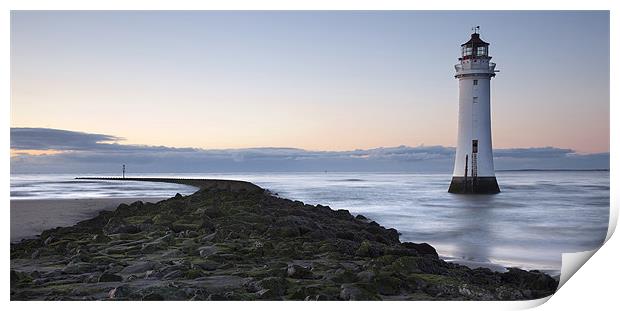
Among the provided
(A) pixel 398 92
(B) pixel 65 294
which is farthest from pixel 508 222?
(B) pixel 65 294

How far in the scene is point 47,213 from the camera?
20.5 ft

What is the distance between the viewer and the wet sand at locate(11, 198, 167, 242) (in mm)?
5227

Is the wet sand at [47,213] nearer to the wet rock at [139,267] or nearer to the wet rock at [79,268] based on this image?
the wet rock at [79,268]

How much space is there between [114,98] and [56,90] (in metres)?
0.52

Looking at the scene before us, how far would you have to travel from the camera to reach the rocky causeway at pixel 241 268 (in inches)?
129

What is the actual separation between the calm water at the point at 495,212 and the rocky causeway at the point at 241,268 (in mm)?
1078

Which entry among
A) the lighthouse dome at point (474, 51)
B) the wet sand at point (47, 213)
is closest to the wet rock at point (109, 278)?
the wet sand at point (47, 213)

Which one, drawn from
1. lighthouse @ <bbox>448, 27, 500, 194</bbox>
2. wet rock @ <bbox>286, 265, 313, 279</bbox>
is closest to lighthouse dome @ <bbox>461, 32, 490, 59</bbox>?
lighthouse @ <bbox>448, 27, 500, 194</bbox>

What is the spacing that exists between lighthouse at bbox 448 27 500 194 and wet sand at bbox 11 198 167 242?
15.4 feet

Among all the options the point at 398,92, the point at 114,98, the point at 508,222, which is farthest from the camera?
the point at 508,222

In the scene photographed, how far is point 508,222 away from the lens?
23.0ft

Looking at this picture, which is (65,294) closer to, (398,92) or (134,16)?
(134,16)

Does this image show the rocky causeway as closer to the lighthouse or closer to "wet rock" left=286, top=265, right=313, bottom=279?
"wet rock" left=286, top=265, right=313, bottom=279
